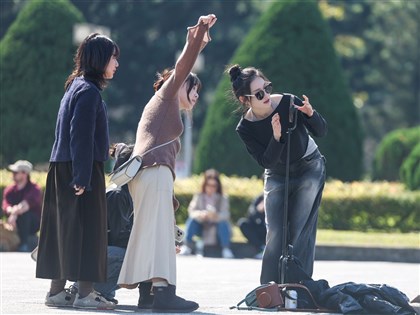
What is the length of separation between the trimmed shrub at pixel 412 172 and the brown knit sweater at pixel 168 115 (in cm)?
1529

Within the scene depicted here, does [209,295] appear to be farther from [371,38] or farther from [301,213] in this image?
[371,38]

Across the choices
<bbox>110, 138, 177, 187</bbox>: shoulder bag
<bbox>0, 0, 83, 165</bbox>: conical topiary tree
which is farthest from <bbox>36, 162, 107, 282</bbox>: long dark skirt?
<bbox>0, 0, 83, 165</bbox>: conical topiary tree

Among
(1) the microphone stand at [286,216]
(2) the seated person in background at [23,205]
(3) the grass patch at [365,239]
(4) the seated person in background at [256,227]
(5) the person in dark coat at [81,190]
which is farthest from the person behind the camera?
(4) the seated person in background at [256,227]

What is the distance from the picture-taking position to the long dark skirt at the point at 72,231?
8836 mm

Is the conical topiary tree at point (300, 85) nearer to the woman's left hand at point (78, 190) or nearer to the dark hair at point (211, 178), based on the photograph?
the dark hair at point (211, 178)

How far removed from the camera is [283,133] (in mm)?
9422

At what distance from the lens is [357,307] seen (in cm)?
897

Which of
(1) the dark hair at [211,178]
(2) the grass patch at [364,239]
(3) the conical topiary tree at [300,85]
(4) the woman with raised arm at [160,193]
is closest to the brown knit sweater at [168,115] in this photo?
(4) the woman with raised arm at [160,193]

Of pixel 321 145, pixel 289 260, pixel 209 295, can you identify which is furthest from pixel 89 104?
pixel 321 145

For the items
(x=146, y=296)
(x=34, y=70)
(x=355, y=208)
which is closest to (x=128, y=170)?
(x=146, y=296)

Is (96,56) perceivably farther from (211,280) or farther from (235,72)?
(211,280)

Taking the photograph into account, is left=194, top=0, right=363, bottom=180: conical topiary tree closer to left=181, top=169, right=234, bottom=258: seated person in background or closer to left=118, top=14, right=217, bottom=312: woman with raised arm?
left=181, top=169, right=234, bottom=258: seated person in background

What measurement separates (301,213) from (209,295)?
61.4 inches

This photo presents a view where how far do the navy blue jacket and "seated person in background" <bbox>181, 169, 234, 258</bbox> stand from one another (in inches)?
382
